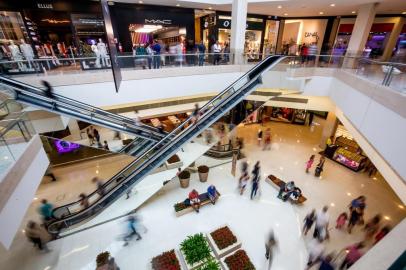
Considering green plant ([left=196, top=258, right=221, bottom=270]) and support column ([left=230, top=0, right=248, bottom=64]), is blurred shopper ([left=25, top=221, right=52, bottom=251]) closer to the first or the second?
green plant ([left=196, top=258, right=221, bottom=270])

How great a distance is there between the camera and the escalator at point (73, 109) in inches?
258

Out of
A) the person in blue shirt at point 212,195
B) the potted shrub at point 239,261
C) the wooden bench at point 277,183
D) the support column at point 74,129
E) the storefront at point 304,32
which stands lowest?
the wooden bench at point 277,183

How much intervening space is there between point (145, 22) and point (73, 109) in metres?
9.84

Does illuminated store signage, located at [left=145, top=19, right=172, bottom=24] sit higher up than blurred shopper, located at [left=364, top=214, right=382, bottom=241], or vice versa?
illuminated store signage, located at [left=145, top=19, right=172, bottom=24]

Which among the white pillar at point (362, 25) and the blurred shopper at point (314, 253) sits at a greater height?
the white pillar at point (362, 25)

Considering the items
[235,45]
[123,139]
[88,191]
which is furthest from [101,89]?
[235,45]

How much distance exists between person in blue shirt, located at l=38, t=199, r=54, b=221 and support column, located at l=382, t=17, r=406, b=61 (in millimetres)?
21402

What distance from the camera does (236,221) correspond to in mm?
7957

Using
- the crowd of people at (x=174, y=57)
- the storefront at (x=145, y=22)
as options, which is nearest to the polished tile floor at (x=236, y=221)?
the crowd of people at (x=174, y=57)

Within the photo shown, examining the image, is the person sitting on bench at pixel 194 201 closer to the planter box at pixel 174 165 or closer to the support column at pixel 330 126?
the planter box at pixel 174 165

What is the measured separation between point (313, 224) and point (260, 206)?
2014mm

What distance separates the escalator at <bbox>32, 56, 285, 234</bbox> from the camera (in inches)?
308

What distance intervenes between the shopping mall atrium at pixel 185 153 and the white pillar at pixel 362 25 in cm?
10

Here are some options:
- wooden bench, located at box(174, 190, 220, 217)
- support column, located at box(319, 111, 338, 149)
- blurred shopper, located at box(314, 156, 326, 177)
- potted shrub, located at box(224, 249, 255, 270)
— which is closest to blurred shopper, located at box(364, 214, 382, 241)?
blurred shopper, located at box(314, 156, 326, 177)
